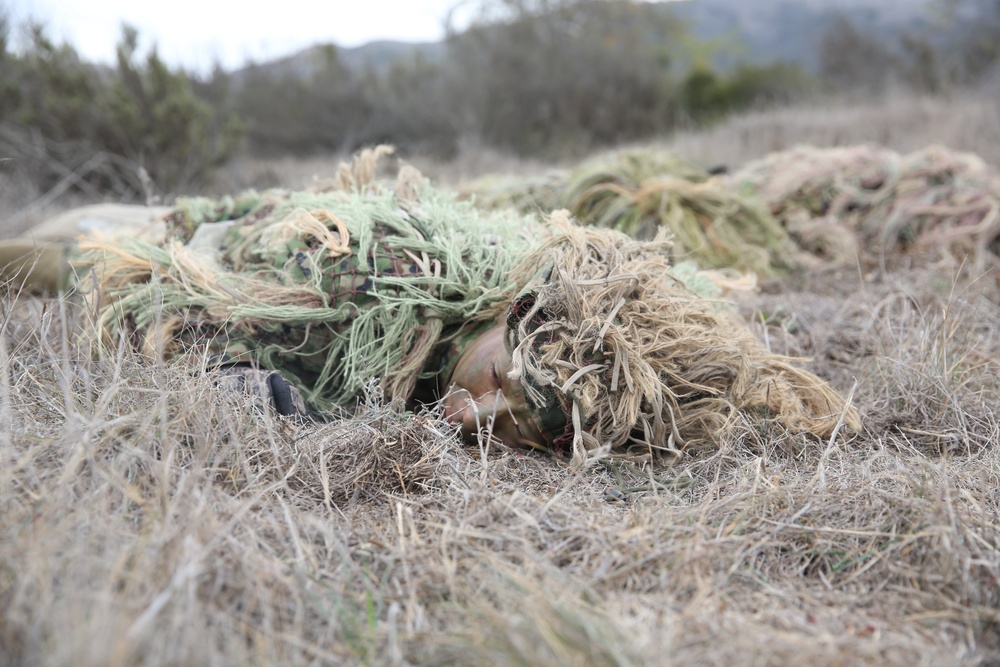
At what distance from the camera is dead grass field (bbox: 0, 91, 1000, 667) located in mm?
1014

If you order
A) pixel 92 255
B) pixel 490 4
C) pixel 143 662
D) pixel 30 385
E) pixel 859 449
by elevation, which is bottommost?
pixel 859 449

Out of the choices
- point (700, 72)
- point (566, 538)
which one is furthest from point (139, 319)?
point (700, 72)

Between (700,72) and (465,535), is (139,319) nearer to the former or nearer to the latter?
(465,535)

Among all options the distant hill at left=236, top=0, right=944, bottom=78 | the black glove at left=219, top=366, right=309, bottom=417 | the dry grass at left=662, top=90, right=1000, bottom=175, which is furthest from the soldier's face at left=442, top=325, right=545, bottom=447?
the distant hill at left=236, top=0, right=944, bottom=78

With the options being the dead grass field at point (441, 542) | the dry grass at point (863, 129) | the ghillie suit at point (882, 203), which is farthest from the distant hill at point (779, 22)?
the dead grass field at point (441, 542)

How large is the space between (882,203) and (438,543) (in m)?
3.72

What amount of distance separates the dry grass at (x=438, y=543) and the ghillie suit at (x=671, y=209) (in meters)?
1.68

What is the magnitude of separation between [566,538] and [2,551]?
884mm

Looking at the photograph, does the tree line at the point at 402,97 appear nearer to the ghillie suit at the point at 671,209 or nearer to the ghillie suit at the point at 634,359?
the ghillie suit at the point at 671,209

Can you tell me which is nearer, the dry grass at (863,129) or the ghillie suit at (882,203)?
the ghillie suit at (882,203)

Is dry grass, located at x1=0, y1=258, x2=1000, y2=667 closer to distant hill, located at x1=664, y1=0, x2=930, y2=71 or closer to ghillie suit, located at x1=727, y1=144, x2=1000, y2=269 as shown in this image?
ghillie suit, located at x1=727, y1=144, x2=1000, y2=269

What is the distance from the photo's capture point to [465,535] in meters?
1.32

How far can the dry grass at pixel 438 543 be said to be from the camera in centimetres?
101

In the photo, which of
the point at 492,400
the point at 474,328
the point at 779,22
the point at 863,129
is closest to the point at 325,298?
the point at 474,328
